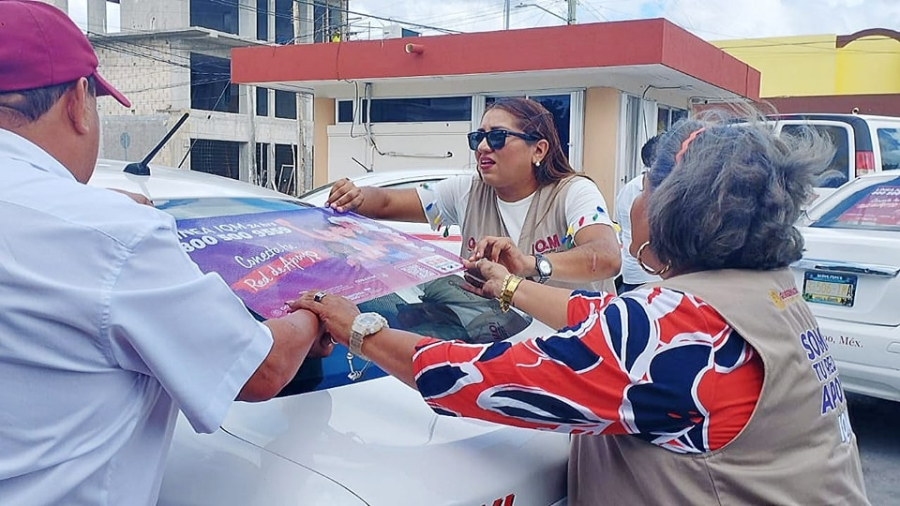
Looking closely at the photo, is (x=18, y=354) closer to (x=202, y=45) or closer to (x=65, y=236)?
(x=65, y=236)

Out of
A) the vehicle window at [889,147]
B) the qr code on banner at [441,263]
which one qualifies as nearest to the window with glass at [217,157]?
the vehicle window at [889,147]

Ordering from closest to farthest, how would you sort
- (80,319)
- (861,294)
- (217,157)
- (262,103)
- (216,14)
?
(80,319) → (861,294) → (217,157) → (262,103) → (216,14)

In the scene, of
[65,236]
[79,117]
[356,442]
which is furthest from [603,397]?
[79,117]

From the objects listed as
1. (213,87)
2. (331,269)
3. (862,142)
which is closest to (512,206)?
(331,269)

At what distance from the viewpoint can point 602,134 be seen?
35.5 feet

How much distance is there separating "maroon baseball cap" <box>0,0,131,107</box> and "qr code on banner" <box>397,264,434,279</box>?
0.91m

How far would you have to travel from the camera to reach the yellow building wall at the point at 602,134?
423 inches

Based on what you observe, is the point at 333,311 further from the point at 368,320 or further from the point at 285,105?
the point at 285,105

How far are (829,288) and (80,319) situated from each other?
4.06m

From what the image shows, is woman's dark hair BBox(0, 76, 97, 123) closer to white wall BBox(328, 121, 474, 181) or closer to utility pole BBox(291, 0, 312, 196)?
white wall BBox(328, 121, 474, 181)

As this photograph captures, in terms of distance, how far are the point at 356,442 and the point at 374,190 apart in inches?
54.5

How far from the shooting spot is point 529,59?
10352mm

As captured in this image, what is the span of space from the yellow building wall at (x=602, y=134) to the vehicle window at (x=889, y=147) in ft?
11.1

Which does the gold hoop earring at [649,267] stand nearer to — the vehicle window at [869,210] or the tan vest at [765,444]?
the tan vest at [765,444]
